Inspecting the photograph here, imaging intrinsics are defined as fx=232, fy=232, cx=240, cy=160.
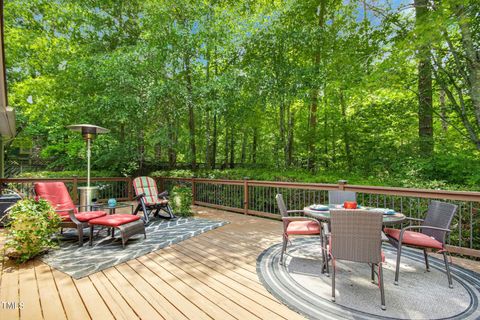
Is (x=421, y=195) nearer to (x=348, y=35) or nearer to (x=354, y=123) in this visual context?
(x=354, y=123)

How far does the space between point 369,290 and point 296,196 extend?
10.1 ft

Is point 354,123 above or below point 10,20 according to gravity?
below

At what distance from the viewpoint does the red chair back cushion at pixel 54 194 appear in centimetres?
398

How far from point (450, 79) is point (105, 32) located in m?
11.1

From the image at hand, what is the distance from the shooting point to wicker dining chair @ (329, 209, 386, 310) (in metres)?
2.04

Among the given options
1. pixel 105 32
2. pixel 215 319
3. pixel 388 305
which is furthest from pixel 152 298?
pixel 105 32

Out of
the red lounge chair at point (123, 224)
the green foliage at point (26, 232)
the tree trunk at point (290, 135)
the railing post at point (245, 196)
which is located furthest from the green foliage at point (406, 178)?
the green foliage at point (26, 232)

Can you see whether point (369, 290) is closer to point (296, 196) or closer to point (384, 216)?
point (384, 216)

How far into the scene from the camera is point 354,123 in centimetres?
744

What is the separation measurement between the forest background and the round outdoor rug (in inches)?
75.3

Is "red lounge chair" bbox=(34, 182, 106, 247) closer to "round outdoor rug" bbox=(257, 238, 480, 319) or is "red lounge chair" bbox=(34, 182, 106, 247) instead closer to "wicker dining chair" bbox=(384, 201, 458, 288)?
"round outdoor rug" bbox=(257, 238, 480, 319)

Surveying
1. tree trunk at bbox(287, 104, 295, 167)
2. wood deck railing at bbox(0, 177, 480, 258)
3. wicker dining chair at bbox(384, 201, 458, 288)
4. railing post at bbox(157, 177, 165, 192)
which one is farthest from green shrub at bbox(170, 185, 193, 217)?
wicker dining chair at bbox(384, 201, 458, 288)

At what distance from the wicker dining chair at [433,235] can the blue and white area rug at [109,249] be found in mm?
3055

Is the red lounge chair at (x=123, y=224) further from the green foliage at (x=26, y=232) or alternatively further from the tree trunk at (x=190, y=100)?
the tree trunk at (x=190, y=100)
